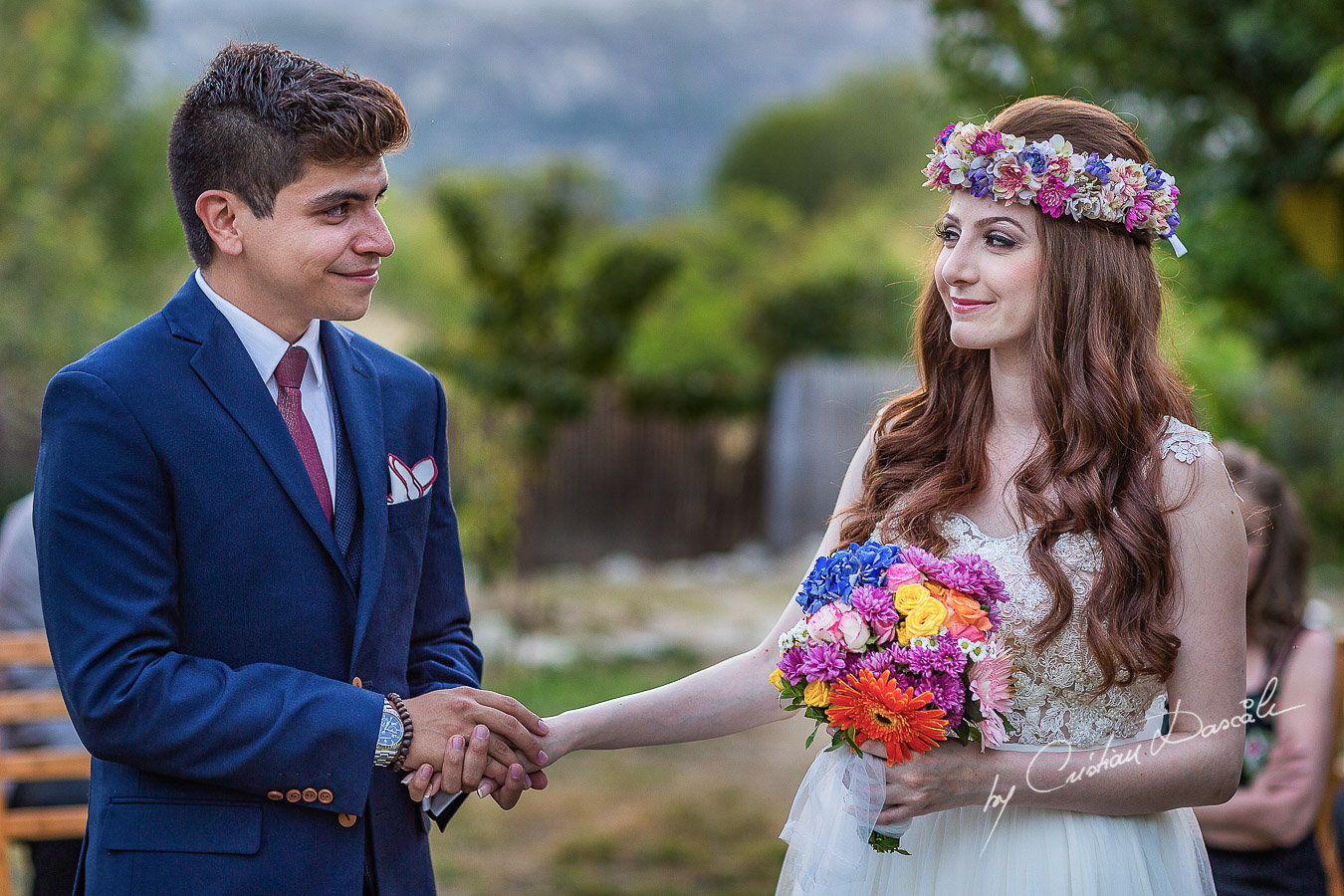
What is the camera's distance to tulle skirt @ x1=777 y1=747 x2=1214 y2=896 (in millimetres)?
2305

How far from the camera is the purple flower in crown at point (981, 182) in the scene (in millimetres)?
2455

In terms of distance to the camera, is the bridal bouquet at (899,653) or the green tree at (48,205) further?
the green tree at (48,205)

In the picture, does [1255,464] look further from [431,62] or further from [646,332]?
[431,62]

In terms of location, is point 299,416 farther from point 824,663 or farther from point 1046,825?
point 1046,825

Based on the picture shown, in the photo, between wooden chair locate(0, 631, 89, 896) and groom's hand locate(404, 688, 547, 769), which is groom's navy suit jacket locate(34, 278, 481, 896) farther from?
wooden chair locate(0, 631, 89, 896)

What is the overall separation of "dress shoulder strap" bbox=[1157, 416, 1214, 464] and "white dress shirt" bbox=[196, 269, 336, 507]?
5.57 ft

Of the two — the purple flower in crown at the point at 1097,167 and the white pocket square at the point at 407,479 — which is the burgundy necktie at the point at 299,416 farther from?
the purple flower in crown at the point at 1097,167

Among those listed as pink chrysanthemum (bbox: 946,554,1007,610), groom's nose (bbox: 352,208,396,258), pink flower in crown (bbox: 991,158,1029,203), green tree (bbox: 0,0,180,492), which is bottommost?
pink chrysanthemum (bbox: 946,554,1007,610)

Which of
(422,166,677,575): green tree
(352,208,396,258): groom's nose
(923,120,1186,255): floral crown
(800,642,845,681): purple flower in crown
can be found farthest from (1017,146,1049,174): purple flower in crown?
(422,166,677,575): green tree

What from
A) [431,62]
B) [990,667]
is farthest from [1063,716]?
[431,62]

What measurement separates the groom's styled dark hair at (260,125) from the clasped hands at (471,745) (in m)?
1.06

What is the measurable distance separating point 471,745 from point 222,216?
3.87 ft

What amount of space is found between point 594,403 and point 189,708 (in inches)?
523

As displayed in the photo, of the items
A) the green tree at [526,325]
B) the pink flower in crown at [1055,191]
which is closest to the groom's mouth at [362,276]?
the pink flower in crown at [1055,191]
